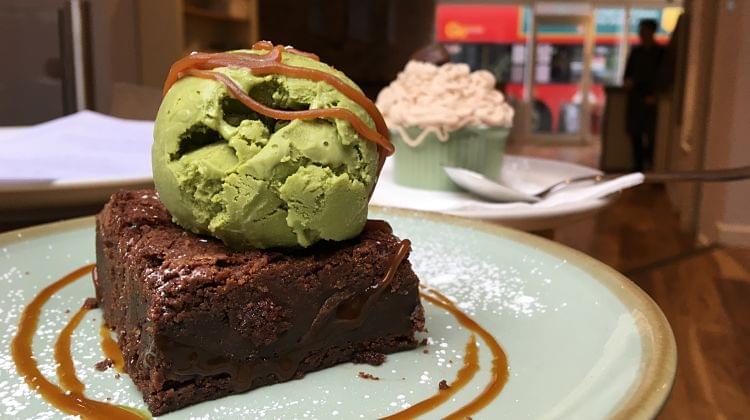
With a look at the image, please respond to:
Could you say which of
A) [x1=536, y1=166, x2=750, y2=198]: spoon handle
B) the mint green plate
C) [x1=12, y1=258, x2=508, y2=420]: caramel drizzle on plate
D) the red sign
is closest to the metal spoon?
[x1=536, y1=166, x2=750, y2=198]: spoon handle

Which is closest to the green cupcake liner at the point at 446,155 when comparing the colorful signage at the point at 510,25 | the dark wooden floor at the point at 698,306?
the dark wooden floor at the point at 698,306

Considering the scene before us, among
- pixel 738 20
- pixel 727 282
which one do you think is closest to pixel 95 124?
pixel 727 282

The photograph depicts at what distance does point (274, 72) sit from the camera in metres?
0.86

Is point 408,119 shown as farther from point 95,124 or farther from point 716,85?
A: point 716,85

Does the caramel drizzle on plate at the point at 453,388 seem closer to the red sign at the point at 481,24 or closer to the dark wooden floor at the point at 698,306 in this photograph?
the dark wooden floor at the point at 698,306

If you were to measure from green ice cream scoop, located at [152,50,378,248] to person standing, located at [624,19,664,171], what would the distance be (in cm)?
676

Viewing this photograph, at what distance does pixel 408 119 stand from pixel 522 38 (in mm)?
9478

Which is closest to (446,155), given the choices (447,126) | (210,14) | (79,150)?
(447,126)

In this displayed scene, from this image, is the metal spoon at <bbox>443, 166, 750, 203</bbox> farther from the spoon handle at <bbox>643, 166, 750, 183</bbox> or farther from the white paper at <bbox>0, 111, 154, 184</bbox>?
the white paper at <bbox>0, 111, 154, 184</bbox>

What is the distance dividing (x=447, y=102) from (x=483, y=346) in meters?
1.07

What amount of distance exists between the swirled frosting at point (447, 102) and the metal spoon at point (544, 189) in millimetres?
146

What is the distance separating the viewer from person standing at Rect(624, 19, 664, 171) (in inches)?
271

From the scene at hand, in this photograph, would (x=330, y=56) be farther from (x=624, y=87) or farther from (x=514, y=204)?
(x=624, y=87)

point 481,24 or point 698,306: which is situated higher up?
point 481,24
